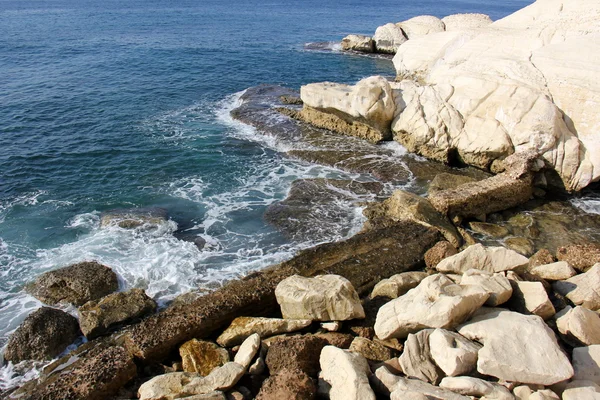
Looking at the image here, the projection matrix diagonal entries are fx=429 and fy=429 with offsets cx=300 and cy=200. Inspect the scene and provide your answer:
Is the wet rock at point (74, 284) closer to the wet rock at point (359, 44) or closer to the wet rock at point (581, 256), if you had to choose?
the wet rock at point (581, 256)

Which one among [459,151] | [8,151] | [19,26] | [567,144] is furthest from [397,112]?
[19,26]

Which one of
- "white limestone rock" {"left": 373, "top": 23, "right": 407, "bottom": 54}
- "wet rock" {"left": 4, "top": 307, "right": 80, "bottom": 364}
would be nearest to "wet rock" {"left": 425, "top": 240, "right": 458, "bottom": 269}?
"wet rock" {"left": 4, "top": 307, "right": 80, "bottom": 364}

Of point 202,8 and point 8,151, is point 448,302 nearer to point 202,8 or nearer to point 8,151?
point 8,151

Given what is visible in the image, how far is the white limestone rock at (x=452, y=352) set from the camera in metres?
8.09

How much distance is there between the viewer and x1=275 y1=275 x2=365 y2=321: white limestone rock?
402 inches

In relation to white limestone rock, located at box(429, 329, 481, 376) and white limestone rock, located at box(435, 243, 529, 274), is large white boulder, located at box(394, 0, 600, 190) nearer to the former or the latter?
white limestone rock, located at box(435, 243, 529, 274)

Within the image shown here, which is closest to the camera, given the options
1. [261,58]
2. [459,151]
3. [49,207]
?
[49,207]

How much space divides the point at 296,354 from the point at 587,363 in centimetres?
569

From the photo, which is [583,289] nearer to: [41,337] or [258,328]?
[258,328]

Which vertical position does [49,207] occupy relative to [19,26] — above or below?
below

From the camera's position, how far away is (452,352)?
8.14 metres

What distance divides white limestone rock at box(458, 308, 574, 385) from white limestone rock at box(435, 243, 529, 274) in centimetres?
273

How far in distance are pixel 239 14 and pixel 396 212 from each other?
68.0m

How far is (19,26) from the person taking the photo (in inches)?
2324
